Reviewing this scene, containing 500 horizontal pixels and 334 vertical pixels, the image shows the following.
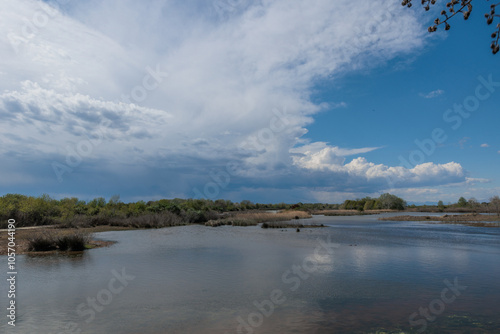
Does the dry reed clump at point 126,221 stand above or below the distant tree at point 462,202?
below

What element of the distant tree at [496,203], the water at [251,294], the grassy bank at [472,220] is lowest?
the water at [251,294]

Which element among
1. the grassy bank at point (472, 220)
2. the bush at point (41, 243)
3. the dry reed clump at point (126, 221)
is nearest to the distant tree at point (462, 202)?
the grassy bank at point (472, 220)

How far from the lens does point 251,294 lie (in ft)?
38.0

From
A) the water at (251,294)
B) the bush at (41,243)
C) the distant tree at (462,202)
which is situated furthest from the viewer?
the distant tree at (462,202)

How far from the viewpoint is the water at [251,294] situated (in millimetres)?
8742

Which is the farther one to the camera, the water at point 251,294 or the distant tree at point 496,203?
the distant tree at point 496,203

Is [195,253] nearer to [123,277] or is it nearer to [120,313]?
[123,277]

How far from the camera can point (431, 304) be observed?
10641 millimetres

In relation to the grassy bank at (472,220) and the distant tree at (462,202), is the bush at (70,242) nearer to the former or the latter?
the grassy bank at (472,220)

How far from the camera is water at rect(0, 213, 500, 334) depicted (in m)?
8.74

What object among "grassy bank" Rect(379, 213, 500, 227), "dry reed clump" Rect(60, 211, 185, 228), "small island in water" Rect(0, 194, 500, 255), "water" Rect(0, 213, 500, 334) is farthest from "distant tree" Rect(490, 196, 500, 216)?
"dry reed clump" Rect(60, 211, 185, 228)

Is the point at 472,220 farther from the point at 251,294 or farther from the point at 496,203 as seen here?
the point at 251,294

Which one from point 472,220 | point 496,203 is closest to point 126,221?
point 472,220

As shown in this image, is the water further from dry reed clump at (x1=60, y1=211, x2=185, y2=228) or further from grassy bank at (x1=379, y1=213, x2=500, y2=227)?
grassy bank at (x1=379, y1=213, x2=500, y2=227)
